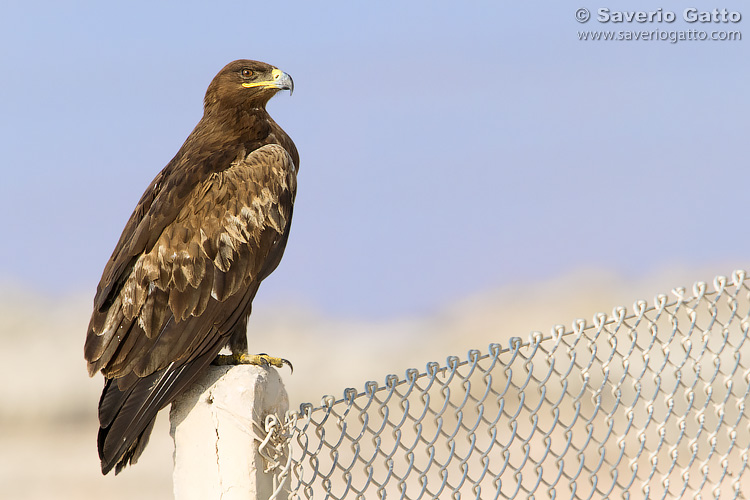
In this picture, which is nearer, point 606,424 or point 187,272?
point 187,272

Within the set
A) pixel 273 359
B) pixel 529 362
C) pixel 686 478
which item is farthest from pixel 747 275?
pixel 273 359

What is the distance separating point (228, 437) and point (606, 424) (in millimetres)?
1912

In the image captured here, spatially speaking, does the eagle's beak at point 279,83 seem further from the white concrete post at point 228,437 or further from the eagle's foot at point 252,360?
the white concrete post at point 228,437

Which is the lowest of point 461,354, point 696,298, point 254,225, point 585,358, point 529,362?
point 529,362

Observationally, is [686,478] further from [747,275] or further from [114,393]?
[114,393]

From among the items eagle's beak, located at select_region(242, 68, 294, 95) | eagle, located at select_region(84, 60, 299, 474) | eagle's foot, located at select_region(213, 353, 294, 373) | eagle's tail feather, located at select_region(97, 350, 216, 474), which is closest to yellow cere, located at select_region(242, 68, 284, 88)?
eagle's beak, located at select_region(242, 68, 294, 95)

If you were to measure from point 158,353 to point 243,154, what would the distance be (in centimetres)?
116

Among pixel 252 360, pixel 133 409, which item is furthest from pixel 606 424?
pixel 133 409

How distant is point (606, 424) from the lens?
4.28 metres

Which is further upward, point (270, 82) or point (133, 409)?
point (270, 82)

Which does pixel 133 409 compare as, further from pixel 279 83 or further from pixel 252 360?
pixel 279 83

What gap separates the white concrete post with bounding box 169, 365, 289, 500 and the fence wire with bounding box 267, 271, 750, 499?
85mm

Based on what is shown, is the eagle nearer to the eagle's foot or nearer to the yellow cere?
the eagle's foot

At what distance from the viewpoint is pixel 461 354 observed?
1477cm
